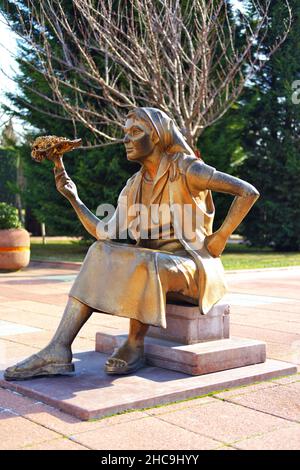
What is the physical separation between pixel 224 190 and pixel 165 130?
0.64m

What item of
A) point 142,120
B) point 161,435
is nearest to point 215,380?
point 161,435

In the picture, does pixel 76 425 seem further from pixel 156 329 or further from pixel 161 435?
pixel 156 329

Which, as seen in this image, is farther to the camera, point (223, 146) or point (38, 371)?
point (223, 146)

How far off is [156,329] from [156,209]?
0.92 metres

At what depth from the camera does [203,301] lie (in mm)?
4344

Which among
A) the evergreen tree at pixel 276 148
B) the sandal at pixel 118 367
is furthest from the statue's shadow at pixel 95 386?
the evergreen tree at pixel 276 148

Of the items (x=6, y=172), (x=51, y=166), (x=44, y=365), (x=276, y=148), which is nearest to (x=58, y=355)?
(x=44, y=365)

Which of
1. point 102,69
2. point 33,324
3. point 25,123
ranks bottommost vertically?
point 33,324

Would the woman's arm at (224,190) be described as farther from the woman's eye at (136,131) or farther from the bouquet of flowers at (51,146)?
the bouquet of flowers at (51,146)

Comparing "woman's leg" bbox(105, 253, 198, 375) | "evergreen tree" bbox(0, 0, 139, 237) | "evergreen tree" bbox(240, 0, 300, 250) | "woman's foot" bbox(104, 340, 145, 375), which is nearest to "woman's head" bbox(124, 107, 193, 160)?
"woman's leg" bbox(105, 253, 198, 375)

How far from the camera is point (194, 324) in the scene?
4512 millimetres

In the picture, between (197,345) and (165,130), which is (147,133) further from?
(197,345)
